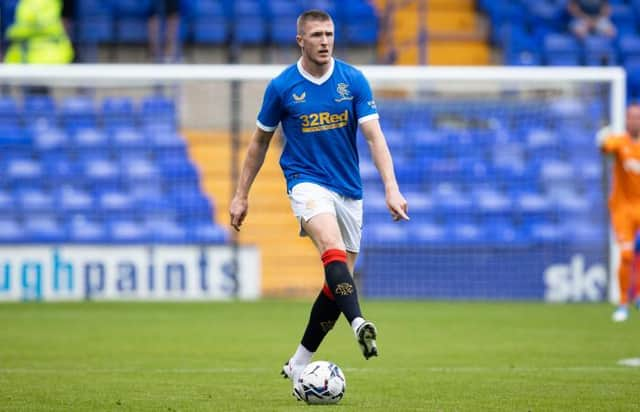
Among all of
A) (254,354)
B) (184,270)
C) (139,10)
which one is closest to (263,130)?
(254,354)

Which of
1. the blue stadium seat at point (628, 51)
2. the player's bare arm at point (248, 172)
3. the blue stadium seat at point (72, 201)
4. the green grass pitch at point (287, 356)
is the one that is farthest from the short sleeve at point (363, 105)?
the blue stadium seat at point (628, 51)

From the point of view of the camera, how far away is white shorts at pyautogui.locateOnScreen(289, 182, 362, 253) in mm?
7164

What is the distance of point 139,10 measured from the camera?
2064cm

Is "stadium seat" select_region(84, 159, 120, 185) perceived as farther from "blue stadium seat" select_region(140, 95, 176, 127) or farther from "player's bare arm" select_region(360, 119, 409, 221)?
"player's bare arm" select_region(360, 119, 409, 221)

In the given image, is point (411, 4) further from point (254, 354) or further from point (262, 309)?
point (254, 354)

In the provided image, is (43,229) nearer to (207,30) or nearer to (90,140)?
(90,140)

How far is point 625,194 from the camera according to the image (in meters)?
14.2

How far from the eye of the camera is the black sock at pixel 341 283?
681 cm

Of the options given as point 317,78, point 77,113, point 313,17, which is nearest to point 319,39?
point 313,17

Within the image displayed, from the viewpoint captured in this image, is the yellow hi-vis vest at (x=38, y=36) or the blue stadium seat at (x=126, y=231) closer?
the blue stadium seat at (x=126, y=231)

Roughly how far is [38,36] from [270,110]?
12.6 metres

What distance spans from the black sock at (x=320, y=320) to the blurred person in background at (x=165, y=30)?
42.3 ft

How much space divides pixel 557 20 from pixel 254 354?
13924mm

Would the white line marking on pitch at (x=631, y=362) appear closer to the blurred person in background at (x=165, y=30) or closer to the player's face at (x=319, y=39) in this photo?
the player's face at (x=319, y=39)
